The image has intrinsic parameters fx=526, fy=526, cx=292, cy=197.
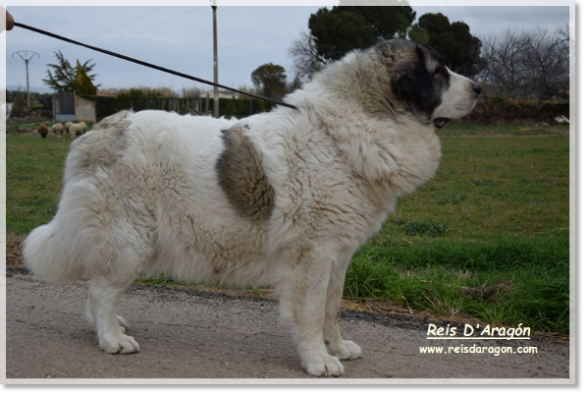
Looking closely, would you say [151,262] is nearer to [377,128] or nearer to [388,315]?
[377,128]

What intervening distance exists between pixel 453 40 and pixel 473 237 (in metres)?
10.6

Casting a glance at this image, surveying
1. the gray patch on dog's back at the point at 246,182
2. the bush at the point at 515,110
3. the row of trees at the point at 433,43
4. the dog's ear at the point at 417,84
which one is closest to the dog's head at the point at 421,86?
the dog's ear at the point at 417,84

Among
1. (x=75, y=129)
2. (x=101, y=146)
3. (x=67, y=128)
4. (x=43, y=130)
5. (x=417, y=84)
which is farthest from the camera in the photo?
(x=67, y=128)

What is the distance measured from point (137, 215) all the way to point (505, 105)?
1849 cm

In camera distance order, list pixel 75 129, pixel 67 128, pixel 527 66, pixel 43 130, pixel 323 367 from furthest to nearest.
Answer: pixel 67 128 < pixel 43 130 < pixel 75 129 < pixel 527 66 < pixel 323 367

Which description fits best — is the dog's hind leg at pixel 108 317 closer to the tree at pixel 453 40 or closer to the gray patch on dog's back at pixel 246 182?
the gray patch on dog's back at pixel 246 182

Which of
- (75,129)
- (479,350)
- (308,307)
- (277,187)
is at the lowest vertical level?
(479,350)

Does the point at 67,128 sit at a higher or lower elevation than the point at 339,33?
lower

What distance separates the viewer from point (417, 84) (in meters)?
3.26

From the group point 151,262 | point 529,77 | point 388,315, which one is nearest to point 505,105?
point 529,77

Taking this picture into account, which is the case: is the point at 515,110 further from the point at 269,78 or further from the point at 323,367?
the point at 323,367

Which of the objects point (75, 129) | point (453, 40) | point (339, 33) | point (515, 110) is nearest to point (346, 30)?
point (339, 33)

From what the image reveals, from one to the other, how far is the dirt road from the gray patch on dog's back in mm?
950

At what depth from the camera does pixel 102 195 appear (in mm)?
3311
